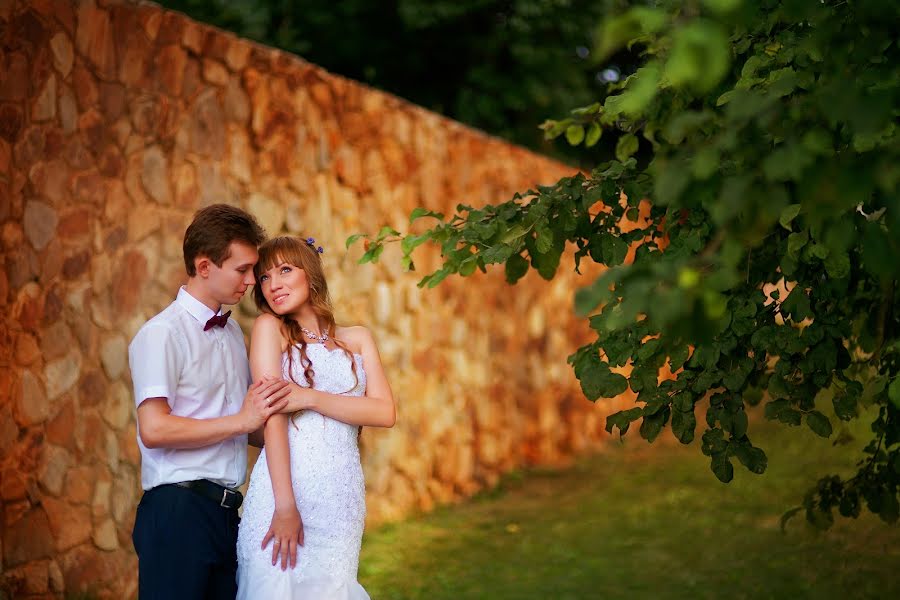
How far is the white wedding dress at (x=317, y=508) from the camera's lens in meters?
2.60

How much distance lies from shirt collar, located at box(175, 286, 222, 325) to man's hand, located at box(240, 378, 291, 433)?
24 centimetres

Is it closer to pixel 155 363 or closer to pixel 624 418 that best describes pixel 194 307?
pixel 155 363

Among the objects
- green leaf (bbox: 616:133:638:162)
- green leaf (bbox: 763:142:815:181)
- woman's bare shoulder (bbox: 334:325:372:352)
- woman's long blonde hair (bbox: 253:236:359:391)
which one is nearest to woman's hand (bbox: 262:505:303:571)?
woman's long blonde hair (bbox: 253:236:359:391)

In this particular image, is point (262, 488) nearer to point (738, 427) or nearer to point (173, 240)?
point (738, 427)

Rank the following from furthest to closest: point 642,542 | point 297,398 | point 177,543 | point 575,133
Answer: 1. point 642,542
2. point 575,133
3. point 297,398
4. point 177,543

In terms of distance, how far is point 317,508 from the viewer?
2.67 meters

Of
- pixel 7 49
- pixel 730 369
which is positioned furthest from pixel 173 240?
pixel 730 369

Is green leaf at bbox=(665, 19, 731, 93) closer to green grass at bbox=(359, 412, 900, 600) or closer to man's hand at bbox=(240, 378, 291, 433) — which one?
man's hand at bbox=(240, 378, 291, 433)

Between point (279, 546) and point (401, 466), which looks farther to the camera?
point (401, 466)

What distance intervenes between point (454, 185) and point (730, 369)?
423cm

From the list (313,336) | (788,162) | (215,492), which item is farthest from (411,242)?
(788,162)

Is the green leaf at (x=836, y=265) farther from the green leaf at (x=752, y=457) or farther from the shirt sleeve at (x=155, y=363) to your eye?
the shirt sleeve at (x=155, y=363)

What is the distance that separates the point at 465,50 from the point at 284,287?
27.1ft

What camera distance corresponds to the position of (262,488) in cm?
267
